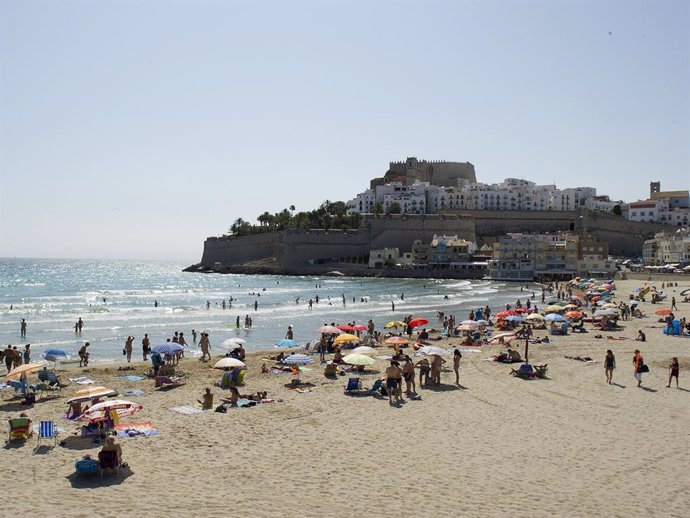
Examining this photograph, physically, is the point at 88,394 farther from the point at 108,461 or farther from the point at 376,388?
the point at 376,388

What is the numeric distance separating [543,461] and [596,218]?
88.0 metres

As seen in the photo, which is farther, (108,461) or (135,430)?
(135,430)

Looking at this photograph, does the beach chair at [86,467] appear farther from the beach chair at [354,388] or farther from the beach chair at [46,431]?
the beach chair at [354,388]

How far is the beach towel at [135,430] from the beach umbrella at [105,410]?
268 mm

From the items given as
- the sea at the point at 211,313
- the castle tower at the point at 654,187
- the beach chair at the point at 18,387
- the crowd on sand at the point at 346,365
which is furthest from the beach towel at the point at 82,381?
the castle tower at the point at 654,187

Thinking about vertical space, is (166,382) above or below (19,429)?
below

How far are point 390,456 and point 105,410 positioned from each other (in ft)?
15.0

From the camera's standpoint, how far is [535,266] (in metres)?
69.9

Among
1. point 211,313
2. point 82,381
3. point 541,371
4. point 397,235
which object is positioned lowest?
point 211,313

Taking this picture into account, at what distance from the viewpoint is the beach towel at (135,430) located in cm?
1048

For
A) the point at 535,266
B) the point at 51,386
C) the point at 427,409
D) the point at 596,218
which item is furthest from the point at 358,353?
the point at 596,218

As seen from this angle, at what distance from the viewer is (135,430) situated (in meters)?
10.6

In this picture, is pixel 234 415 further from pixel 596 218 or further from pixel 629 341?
pixel 596 218

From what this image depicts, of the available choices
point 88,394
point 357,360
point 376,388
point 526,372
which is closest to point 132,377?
point 88,394
